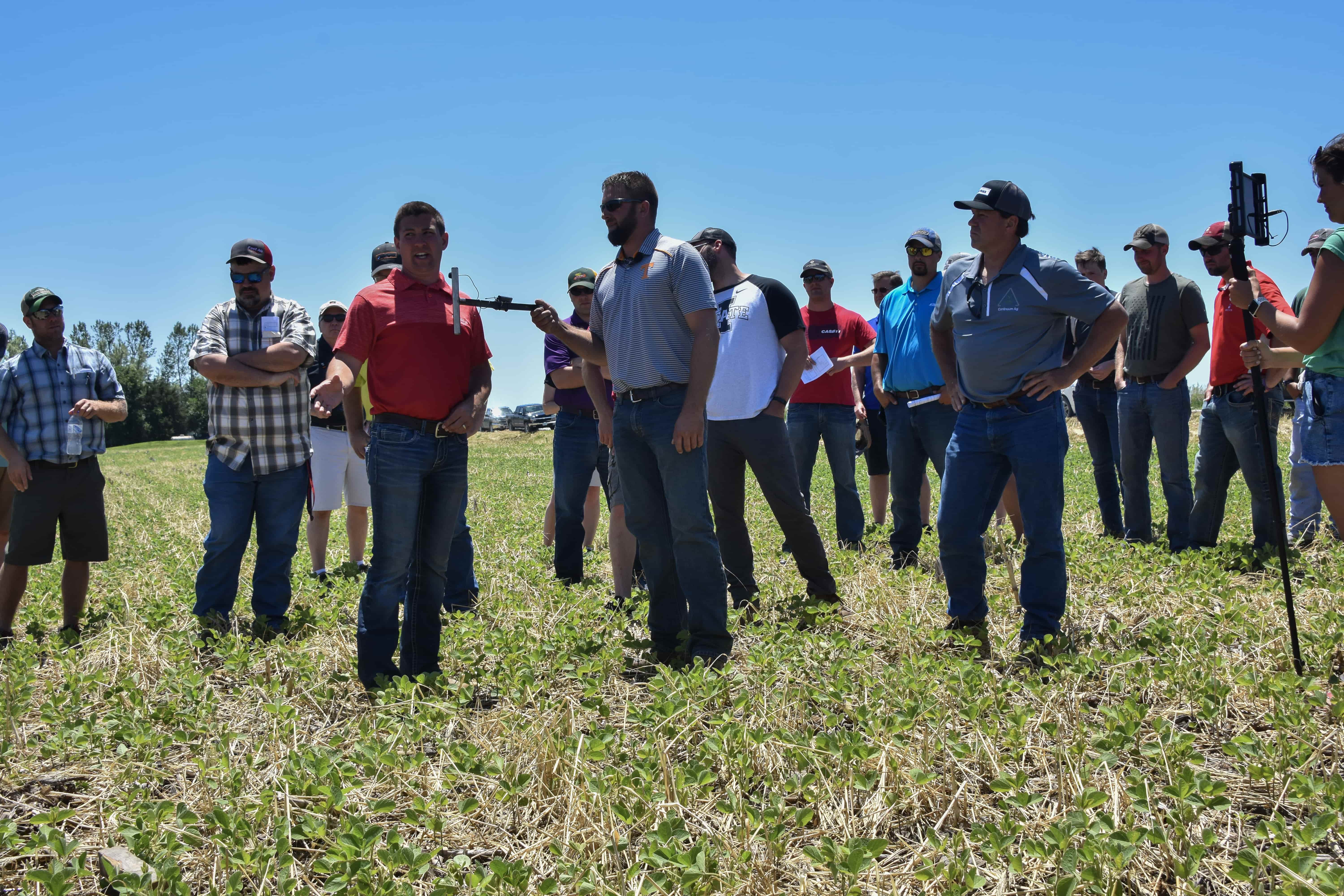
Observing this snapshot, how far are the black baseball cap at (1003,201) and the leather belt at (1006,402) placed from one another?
86cm

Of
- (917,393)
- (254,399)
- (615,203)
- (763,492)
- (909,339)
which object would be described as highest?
(615,203)

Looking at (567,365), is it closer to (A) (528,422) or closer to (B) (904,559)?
(B) (904,559)

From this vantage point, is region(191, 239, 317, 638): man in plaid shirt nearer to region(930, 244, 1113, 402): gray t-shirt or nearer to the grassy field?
the grassy field

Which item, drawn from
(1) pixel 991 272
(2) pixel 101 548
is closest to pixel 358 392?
(2) pixel 101 548

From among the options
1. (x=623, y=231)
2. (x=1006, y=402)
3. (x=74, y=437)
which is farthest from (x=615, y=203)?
(x=74, y=437)

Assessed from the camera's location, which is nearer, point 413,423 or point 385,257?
point 413,423

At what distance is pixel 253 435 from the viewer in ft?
18.3

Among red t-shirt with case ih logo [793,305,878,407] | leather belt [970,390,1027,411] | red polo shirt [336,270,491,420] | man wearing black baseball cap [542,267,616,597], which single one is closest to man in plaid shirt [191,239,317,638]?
red polo shirt [336,270,491,420]

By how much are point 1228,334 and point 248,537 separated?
262 inches

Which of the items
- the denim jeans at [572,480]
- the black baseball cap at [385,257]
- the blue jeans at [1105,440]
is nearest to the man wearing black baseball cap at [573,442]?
the denim jeans at [572,480]

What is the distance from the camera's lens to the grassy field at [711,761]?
258 cm

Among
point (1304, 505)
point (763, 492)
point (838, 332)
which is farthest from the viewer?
point (838, 332)

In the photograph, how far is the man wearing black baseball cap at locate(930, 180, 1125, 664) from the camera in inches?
179

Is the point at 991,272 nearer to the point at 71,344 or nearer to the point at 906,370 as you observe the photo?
the point at 906,370
